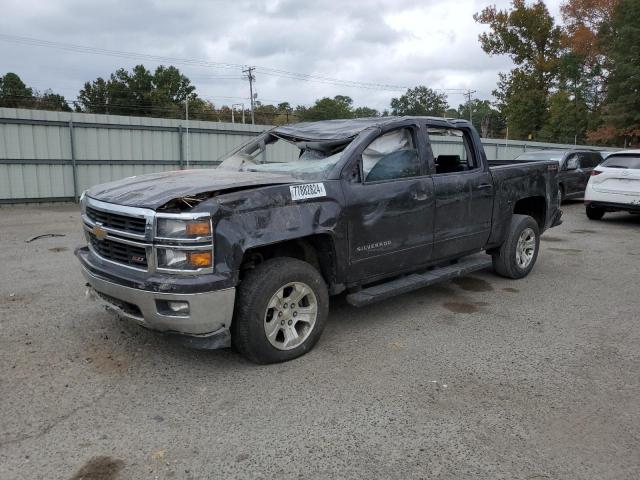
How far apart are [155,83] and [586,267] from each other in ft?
216

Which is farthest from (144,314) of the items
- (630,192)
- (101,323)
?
(630,192)

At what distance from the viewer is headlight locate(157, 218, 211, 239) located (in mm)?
3350

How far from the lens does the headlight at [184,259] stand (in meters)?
3.39

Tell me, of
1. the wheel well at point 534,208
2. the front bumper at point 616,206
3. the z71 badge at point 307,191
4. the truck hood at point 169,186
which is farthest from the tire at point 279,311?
the front bumper at point 616,206

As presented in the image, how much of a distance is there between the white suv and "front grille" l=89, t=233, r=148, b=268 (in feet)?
35.1

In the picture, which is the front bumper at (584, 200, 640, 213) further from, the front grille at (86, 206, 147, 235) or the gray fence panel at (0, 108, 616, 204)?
the front grille at (86, 206, 147, 235)

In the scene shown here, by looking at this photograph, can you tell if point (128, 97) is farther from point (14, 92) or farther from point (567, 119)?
point (567, 119)

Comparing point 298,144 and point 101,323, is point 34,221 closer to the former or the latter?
point 101,323

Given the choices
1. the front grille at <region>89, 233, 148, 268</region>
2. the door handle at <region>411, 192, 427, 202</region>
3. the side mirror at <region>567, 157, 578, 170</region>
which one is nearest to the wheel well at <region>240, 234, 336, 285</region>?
the front grille at <region>89, 233, 148, 268</region>

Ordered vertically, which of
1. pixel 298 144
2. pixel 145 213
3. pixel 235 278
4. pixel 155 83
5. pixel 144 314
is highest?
pixel 155 83

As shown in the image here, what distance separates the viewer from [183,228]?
3.36m

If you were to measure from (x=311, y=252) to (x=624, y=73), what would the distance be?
32477mm

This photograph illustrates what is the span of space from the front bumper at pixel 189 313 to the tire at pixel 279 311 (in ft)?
0.49

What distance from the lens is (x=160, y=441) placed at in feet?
9.53
